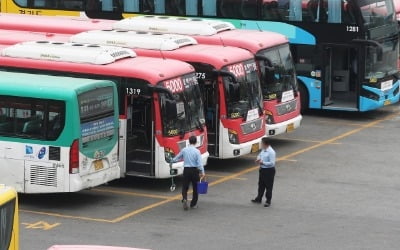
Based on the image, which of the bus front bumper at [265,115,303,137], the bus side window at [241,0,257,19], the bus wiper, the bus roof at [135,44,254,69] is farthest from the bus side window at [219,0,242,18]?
the bus wiper

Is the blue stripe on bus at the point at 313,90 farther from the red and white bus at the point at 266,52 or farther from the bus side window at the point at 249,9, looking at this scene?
the red and white bus at the point at 266,52

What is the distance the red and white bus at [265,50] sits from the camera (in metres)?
25.4

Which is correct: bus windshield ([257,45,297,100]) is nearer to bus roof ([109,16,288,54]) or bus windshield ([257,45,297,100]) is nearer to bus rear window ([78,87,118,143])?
bus roof ([109,16,288,54])

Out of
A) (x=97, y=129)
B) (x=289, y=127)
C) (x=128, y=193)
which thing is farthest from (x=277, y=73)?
(x=97, y=129)

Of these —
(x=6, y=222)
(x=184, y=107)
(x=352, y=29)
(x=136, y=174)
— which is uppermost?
(x=352, y=29)

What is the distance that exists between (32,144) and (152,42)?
15.7 feet

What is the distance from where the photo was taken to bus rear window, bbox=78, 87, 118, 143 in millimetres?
20094

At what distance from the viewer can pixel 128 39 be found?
24.4 metres

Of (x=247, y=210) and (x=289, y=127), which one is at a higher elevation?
(x=289, y=127)

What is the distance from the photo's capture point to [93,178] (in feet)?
67.2

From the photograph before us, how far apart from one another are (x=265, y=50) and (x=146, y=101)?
196 inches

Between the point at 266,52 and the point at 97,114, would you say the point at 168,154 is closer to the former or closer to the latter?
the point at 97,114

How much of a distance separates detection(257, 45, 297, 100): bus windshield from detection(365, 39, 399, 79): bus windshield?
3811mm

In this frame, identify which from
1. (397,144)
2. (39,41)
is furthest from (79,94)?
(397,144)
